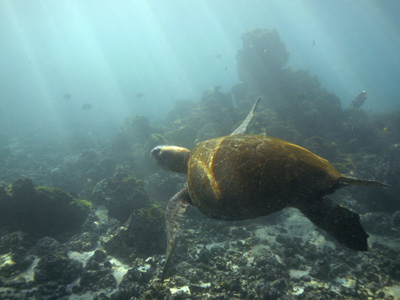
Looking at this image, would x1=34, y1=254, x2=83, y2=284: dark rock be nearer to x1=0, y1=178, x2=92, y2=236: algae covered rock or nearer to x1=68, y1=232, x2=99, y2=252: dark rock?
x1=68, y1=232, x2=99, y2=252: dark rock

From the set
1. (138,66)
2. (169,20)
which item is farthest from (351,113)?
(138,66)

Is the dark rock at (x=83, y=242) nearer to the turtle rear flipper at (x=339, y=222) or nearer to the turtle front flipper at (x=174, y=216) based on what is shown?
the turtle front flipper at (x=174, y=216)

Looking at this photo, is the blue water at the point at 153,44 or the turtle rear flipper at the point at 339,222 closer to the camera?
the turtle rear flipper at the point at 339,222

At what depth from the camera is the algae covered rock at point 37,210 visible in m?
6.08

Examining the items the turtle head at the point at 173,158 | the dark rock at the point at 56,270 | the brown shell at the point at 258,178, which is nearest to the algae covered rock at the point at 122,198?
the dark rock at the point at 56,270

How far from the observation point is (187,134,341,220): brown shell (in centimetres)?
263

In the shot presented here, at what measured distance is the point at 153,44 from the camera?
147 meters

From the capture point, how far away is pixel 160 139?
43.0 ft

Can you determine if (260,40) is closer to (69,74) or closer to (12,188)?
(12,188)

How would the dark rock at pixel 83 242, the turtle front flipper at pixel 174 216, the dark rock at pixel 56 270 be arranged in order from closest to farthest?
the turtle front flipper at pixel 174 216 → the dark rock at pixel 56 270 → the dark rock at pixel 83 242

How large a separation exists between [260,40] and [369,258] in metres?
27.0

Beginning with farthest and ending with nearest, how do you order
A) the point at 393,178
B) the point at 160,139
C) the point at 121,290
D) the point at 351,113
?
the point at 351,113 < the point at 160,139 < the point at 393,178 < the point at 121,290

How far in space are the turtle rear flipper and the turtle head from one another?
296 centimetres

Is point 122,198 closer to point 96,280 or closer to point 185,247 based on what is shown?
point 96,280
